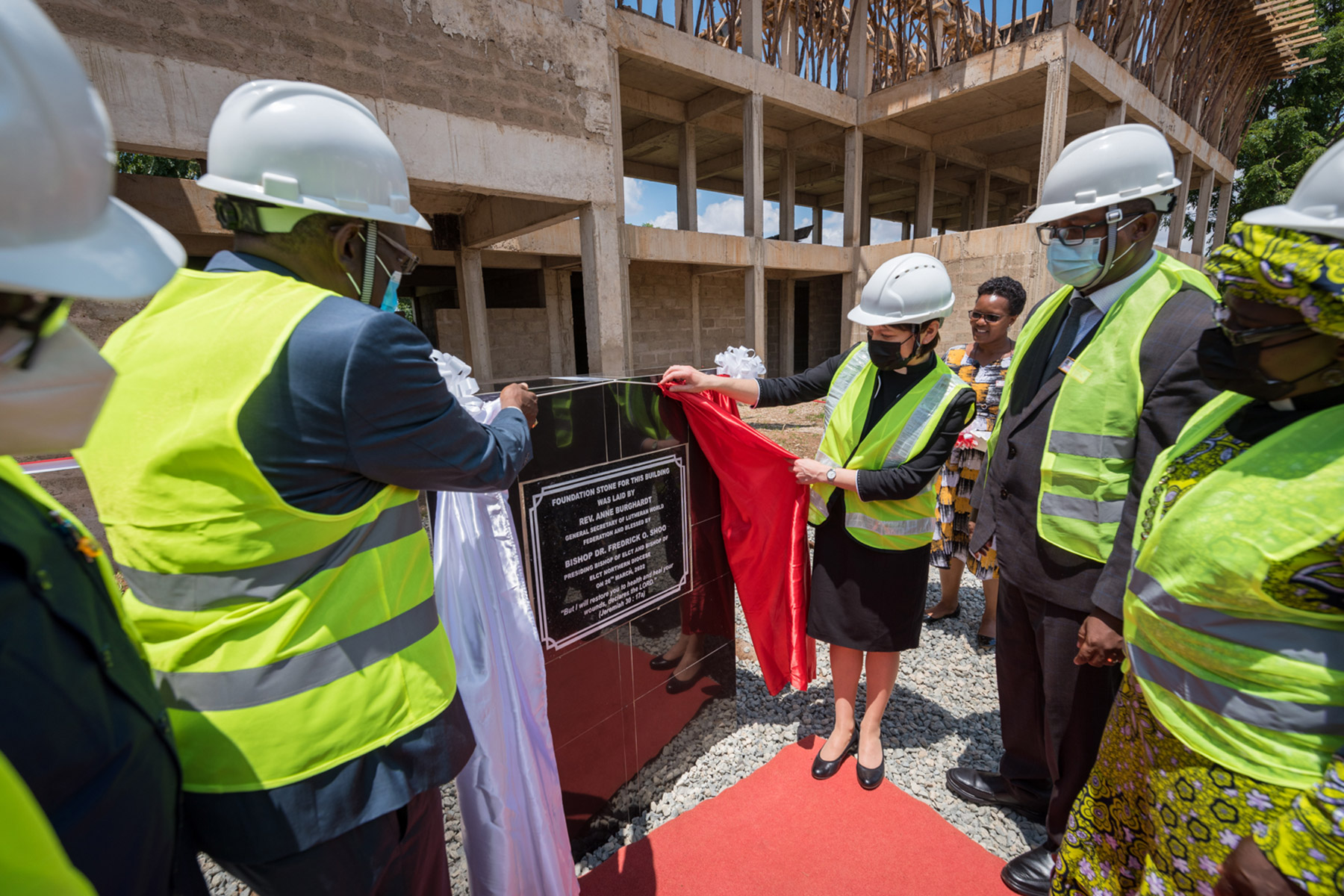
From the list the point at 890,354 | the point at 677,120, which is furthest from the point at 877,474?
the point at 677,120

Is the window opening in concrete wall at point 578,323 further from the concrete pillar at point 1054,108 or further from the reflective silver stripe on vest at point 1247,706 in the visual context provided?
the reflective silver stripe on vest at point 1247,706

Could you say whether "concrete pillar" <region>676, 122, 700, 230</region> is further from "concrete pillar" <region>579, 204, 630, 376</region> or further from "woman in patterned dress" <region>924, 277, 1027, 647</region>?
"woman in patterned dress" <region>924, 277, 1027, 647</region>

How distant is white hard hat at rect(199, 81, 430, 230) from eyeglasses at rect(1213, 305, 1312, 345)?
170cm

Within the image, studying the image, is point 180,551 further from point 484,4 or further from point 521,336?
point 521,336

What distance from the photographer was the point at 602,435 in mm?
2223

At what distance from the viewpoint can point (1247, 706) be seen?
112 centimetres

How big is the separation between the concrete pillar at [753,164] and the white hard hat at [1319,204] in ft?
36.2

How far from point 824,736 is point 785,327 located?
50.3 ft

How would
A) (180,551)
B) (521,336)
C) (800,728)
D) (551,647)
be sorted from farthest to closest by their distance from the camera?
1. (521,336)
2. (800,728)
3. (551,647)
4. (180,551)

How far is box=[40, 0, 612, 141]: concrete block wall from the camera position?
166 inches

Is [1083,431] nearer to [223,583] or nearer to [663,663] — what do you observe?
[663,663]

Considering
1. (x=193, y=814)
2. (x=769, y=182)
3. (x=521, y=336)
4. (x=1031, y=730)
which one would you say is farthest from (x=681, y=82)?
(x=193, y=814)

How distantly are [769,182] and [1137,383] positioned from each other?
59.7 feet

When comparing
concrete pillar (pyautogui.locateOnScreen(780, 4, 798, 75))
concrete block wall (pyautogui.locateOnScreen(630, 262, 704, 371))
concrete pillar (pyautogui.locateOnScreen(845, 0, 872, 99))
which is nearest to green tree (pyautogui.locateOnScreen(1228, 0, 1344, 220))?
concrete pillar (pyautogui.locateOnScreen(845, 0, 872, 99))
